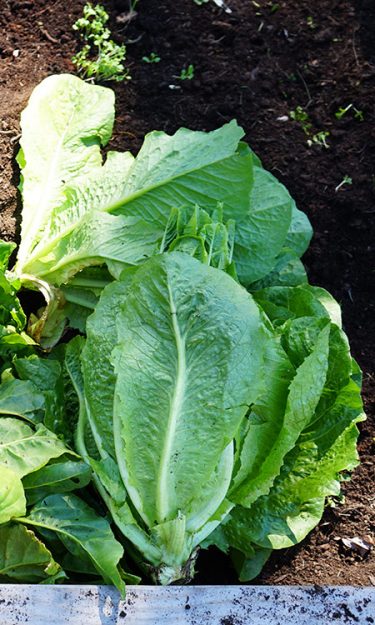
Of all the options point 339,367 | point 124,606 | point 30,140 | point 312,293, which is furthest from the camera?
point 30,140

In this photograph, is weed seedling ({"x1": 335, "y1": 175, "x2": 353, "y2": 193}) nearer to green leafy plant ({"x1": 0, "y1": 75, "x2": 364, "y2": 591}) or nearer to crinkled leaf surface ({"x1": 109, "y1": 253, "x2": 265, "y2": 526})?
green leafy plant ({"x1": 0, "y1": 75, "x2": 364, "y2": 591})

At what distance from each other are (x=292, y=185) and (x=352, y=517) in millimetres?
1380

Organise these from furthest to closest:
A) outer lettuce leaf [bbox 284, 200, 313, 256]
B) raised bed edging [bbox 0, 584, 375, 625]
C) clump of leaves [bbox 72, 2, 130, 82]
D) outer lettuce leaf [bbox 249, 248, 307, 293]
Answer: clump of leaves [bbox 72, 2, 130, 82] < outer lettuce leaf [bbox 284, 200, 313, 256] < outer lettuce leaf [bbox 249, 248, 307, 293] < raised bed edging [bbox 0, 584, 375, 625]

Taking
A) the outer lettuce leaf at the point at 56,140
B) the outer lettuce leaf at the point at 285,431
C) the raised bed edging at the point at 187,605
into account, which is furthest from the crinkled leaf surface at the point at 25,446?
the outer lettuce leaf at the point at 56,140

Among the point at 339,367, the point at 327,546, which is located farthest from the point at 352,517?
the point at 339,367

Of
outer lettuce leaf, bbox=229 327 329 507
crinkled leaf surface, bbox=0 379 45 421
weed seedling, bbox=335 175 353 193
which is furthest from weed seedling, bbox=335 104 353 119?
crinkled leaf surface, bbox=0 379 45 421

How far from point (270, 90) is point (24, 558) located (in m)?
2.32

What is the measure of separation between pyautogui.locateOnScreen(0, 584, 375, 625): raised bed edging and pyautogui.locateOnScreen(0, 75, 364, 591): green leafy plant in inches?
3.3

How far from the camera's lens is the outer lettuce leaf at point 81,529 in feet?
6.78

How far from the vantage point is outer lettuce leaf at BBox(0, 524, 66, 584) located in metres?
2.09

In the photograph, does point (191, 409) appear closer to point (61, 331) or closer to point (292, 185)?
point (61, 331)

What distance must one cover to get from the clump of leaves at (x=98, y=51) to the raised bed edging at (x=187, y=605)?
2.16m

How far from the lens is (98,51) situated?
3.48 meters

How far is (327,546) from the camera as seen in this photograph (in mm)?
2711
